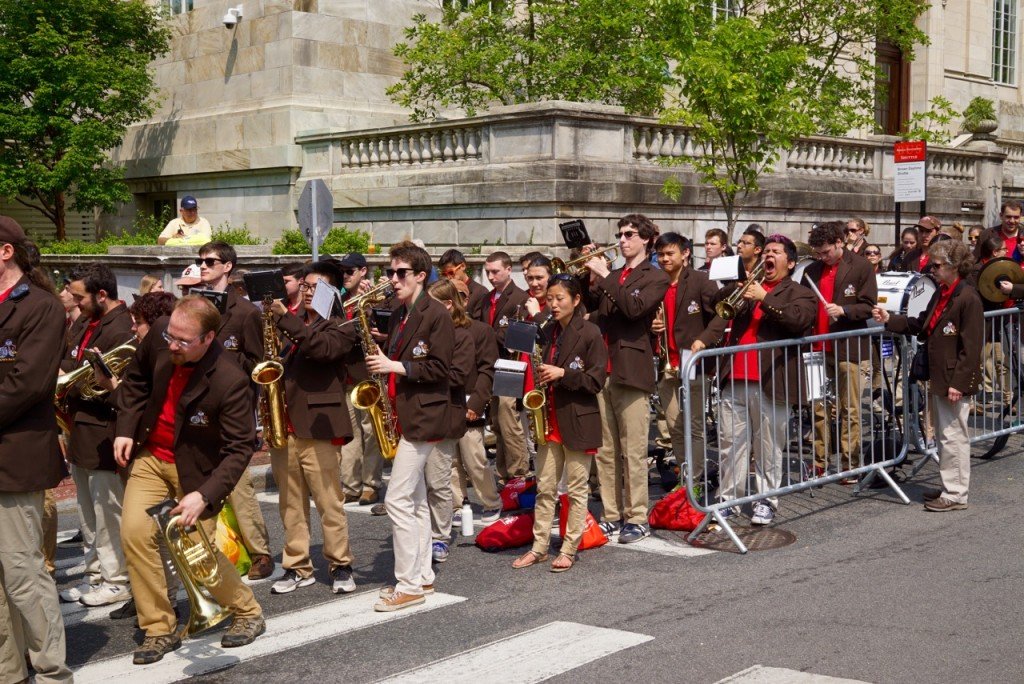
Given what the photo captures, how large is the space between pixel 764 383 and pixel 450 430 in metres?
2.85

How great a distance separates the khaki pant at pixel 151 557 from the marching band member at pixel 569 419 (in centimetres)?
235

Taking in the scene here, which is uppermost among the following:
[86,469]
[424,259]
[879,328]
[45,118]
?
[45,118]

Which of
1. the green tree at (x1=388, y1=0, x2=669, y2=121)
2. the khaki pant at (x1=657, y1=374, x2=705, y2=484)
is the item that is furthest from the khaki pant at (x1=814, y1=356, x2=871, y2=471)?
the green tree at (x1=388, y1=0, x2=669, y2=121)

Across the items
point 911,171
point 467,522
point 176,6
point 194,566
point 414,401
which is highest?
point 176,6

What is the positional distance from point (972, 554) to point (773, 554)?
4.49 ft

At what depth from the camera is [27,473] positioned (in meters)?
6.14

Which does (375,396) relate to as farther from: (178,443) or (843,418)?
(843,418)

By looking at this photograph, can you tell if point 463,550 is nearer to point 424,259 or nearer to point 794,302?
point 424,259

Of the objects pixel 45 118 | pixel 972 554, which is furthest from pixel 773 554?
pixel 45 118

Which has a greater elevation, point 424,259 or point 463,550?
point 424,259

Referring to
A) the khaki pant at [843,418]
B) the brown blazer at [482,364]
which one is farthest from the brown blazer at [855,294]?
the brown blazer at [482,364]

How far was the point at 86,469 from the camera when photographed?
8133 millimetres

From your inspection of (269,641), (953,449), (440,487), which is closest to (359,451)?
(440,487)

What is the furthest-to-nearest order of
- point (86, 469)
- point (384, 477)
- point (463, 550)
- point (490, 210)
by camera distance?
1. point (490, 210)
2. point (384, 477)
3. point (463, 550)
4. point (86, 469)
